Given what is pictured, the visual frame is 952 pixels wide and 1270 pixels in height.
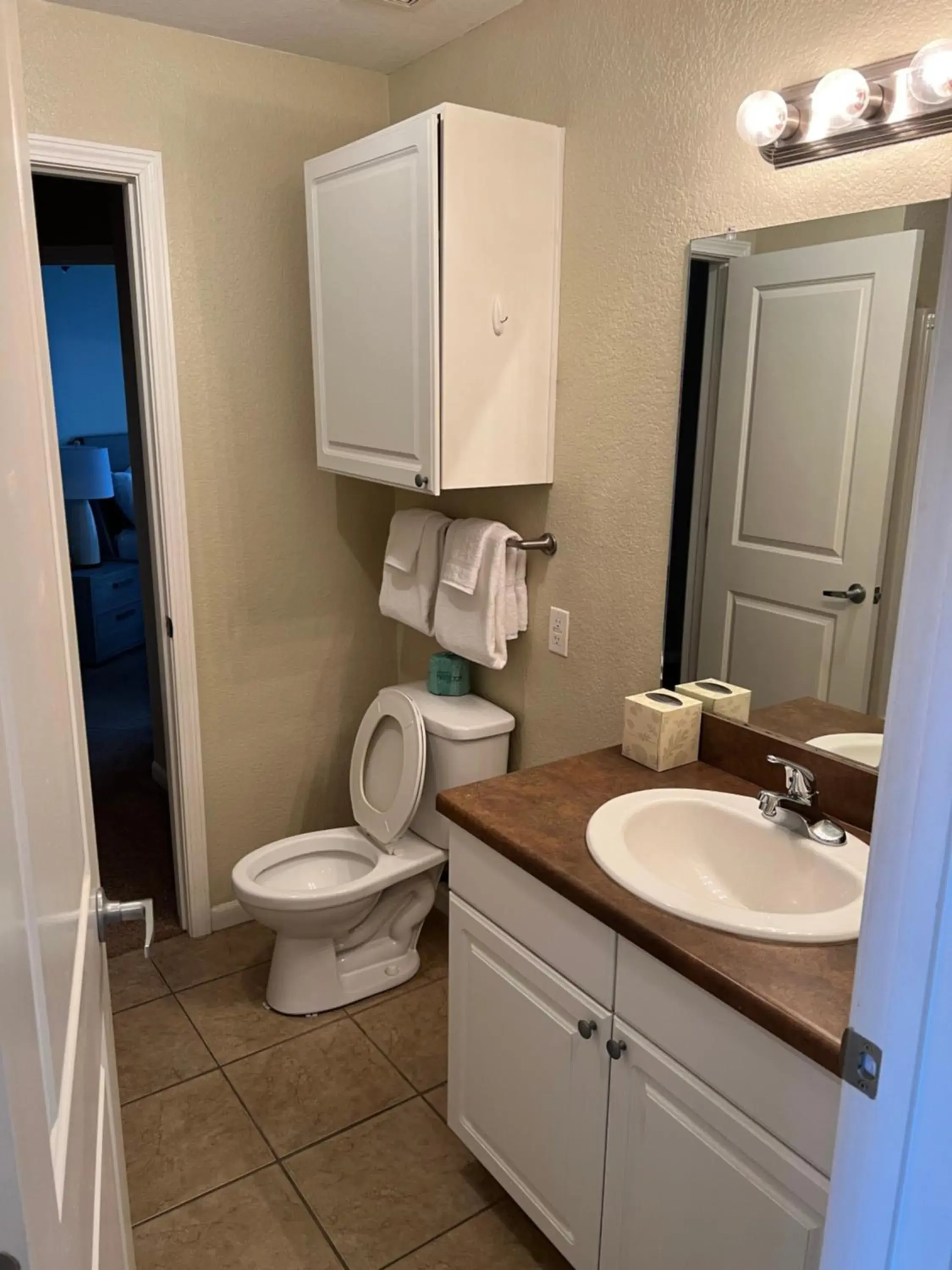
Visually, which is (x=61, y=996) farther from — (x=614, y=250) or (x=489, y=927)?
(x=614, y=250)

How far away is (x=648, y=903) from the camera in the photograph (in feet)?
4.44

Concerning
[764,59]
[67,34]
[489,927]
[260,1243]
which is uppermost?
[67,34]

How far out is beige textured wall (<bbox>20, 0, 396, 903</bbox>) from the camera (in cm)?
222

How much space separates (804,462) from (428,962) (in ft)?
5.64

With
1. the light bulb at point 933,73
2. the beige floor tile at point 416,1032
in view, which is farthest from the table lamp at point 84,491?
the light bulb at point 933,73

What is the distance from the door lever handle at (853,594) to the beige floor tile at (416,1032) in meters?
1.43

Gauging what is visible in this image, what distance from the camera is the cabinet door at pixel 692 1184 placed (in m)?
1.17

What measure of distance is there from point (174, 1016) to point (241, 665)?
935 millimetres

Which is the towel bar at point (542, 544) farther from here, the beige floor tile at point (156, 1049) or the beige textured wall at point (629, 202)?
the beige floor tile at point (156, 1049)

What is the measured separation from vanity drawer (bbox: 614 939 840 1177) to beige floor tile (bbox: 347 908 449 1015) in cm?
113

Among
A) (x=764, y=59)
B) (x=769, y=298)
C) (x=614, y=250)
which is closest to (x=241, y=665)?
(x=614, y=250)

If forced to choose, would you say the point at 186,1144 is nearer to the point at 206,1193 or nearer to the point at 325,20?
the point at 206,1193

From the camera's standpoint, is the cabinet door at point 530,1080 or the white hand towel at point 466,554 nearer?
the cabinet door at point 530,1080

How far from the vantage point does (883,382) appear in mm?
1485
